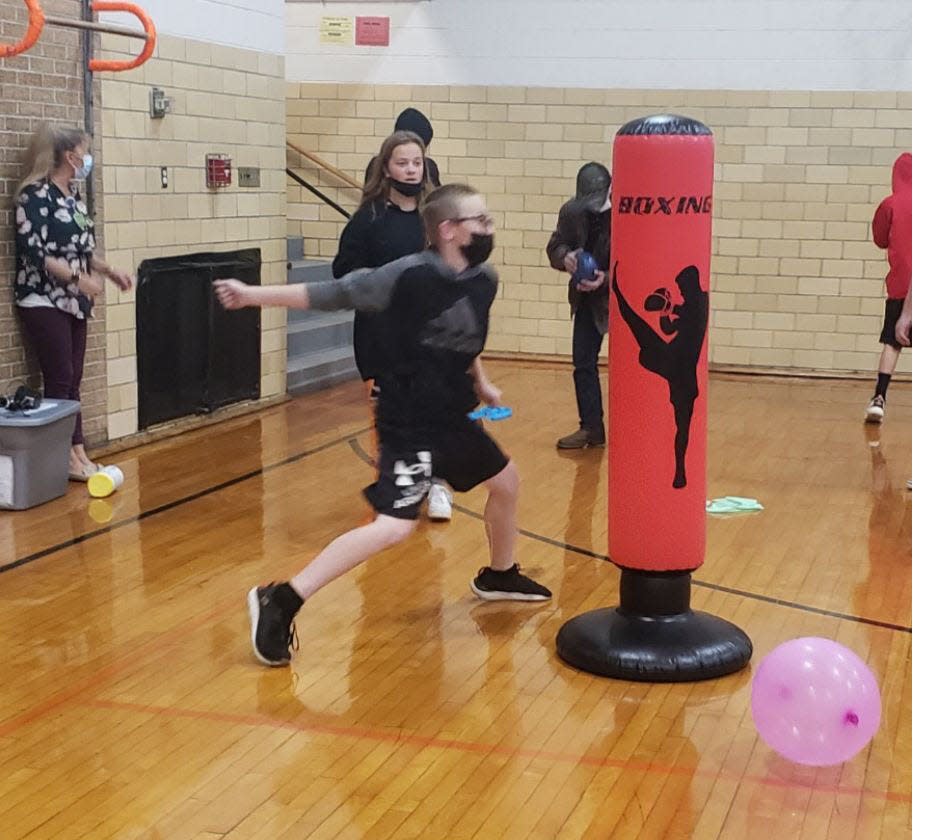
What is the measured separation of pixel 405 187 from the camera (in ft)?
18.9

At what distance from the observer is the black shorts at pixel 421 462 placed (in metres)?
4.32

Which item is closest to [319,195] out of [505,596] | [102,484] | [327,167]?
[327,167]

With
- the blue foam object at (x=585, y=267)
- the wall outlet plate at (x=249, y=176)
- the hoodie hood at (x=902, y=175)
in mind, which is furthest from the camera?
the wall outlet plate at (x=249, y=176)

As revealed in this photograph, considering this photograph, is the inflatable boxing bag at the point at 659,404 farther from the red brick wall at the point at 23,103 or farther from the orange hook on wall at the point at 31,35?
the red brick wall at the point at 23,103

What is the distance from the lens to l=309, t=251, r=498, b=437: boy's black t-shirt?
426 cm

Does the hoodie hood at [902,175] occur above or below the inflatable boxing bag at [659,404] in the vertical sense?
above

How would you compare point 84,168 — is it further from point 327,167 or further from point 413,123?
point 327,167

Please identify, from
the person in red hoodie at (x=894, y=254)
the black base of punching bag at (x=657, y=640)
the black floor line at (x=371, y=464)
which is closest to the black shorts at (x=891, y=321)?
the person in red hoodie at (x=894, y=254)

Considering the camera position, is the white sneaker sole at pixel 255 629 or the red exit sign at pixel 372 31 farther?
the red exit sign at pixel 372 31

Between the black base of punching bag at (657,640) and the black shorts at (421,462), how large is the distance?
0.65 meters

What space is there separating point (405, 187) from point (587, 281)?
2.18 meters

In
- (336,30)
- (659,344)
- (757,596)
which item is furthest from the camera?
(336,30)

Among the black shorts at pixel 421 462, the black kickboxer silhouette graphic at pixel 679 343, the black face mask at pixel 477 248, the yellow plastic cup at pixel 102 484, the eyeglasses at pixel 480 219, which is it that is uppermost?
the eyeglasses at pixel 480 219

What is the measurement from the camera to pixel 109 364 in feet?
25.2
